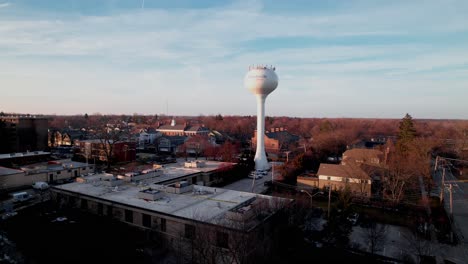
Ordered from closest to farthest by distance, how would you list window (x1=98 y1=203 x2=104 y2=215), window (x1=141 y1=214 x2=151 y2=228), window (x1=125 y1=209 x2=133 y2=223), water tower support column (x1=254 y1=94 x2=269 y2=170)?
window (x1=141 y1=214 x2=151 y2=228), window (x1=125 y1=209 x2=133 y2=223), window (x1=98 y1=203 x2=104 y2=215), water tower support column (x1=254 y1=94 x2=269 y2=170)

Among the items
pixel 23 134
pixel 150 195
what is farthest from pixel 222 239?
pixel 23 134

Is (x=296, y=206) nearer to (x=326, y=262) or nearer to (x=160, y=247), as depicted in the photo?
(x=326, y=262)

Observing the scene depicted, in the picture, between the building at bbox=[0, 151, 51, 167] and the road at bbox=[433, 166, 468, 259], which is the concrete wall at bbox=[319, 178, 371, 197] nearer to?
the road at bbox=[433, 166, 468, 259]

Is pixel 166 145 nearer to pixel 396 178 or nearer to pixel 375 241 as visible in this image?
pixel 396 178

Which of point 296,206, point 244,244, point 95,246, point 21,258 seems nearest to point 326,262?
point 296,206

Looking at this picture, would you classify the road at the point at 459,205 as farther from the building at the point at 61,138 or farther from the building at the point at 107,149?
the building at the point at 61,138

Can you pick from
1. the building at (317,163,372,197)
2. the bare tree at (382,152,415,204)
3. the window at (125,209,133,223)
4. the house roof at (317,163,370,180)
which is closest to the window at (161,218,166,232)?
the window at (125,209,133,223)
